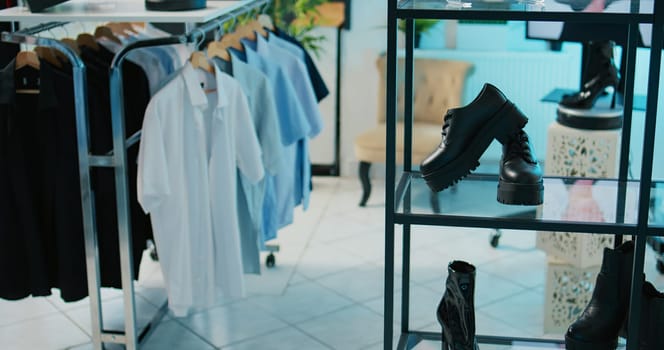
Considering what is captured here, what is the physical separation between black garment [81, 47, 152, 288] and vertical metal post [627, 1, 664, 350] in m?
1.69

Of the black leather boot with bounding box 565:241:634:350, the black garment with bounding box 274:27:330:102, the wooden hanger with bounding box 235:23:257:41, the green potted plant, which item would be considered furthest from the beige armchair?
the black leather boot with bounding box 565:241:634:350

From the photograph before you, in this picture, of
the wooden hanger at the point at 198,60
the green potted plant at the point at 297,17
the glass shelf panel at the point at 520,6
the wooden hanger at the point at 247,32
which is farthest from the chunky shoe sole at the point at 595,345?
the green potted plant at the point at 297,17

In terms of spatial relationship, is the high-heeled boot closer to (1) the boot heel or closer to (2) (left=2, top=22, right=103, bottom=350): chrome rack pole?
(1) the boot heel

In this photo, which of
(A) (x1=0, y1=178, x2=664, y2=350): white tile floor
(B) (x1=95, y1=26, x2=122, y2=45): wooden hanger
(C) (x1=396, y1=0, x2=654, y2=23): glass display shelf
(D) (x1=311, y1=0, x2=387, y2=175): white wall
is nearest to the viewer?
(C) (x1=396, y1=0, x2=654, y2=23): glass display shelf

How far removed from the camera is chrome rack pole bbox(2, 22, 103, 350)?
105 inches

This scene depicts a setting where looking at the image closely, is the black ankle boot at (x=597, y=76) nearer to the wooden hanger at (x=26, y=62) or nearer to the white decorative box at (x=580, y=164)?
the white decorative box at (x=580, y=164)

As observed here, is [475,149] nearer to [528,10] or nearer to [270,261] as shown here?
[528,10]

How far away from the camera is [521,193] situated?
6.24 ft

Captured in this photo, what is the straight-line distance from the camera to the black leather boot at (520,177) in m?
1.90

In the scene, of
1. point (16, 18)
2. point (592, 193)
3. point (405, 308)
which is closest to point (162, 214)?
point (16, 18)

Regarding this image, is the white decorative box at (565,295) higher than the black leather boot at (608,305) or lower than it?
lower

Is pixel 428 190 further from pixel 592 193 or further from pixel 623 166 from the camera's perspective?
pixel 623 166

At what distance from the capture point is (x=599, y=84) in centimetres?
329

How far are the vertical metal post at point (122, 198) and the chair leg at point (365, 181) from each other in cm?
214
